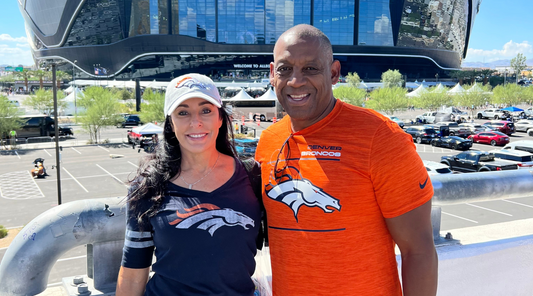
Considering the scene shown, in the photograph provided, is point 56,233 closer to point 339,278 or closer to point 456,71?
point 339,278

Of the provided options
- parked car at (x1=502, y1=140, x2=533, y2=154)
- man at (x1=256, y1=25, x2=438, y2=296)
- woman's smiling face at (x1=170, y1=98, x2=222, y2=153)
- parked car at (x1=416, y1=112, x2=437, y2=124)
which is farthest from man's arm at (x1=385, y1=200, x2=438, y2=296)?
parked car at (x1=416, y1=112, x2=437, y2=124)

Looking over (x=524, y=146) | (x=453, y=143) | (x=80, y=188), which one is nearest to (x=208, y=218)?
(x=80, y=188)

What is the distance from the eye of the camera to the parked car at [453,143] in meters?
31.0

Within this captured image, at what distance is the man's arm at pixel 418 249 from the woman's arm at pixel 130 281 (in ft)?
3.98

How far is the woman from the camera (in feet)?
6.45

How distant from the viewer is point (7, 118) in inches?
1324

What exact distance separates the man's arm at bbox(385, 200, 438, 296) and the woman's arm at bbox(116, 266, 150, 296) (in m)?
1.21

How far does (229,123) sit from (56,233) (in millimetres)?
1071

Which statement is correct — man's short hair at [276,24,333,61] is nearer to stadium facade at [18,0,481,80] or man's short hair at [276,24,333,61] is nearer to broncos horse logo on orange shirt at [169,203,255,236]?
broncos horse logo on orange shirt at [169,203,255,236]

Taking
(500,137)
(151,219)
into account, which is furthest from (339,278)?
(500,137)

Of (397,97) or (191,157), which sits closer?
(191,157)

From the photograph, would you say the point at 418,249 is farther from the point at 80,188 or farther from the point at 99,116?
the point at 99,116

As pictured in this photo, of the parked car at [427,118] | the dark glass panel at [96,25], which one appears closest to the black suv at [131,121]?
the parked car at [427,118]

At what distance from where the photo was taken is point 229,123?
246 cm
